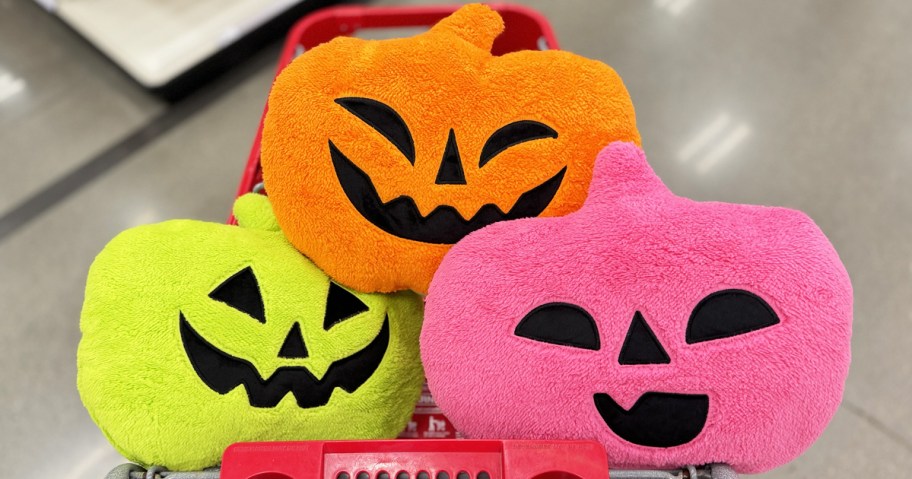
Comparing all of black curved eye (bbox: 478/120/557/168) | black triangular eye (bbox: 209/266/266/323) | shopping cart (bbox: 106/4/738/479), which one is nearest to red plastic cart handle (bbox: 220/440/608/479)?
shopping cart (bbox: 106/4/738/479)

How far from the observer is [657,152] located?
47.3 inches

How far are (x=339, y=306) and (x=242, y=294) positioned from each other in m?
0.08

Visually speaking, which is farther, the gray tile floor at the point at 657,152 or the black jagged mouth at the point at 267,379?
the gray tile floor at the point at 657,152

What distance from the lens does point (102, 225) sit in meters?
1.08

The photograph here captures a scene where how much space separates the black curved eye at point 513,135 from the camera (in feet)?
1.61

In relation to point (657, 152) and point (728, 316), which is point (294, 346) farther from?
point (657, 152)

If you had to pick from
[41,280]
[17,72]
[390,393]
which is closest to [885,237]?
[390,393]

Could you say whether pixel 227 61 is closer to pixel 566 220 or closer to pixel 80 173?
pixel 80 173

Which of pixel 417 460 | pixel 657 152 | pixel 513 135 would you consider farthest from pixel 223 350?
pixel 657 152

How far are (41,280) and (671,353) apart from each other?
1042 millimetres

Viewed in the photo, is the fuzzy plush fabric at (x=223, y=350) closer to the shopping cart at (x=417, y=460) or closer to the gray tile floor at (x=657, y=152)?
the shopping cart at (x=417, y=460)

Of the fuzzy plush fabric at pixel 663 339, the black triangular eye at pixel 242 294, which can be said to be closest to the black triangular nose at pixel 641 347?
the fuzzy plush fabric at pixel 663 339

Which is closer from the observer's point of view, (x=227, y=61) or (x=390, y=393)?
(x=390, y=393)

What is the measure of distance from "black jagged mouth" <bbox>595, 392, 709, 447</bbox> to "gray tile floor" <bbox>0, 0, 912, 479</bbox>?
2.13 ft
